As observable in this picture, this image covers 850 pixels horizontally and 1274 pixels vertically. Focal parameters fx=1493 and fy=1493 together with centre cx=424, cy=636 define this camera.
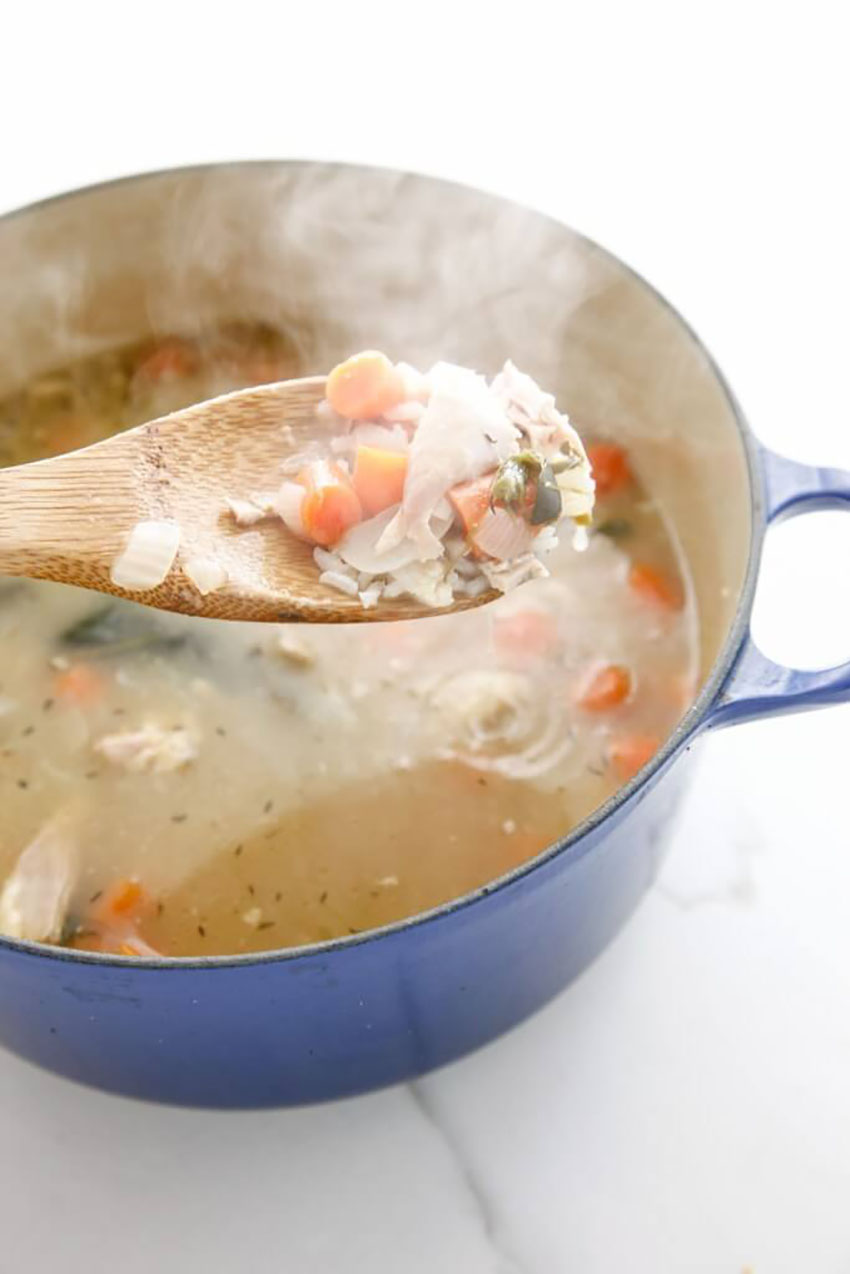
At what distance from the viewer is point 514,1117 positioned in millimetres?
1695

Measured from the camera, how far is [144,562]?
5.56 ft

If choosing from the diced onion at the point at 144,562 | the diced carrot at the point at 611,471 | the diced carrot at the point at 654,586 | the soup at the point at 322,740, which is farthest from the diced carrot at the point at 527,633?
the diced onion at the point at 144,562

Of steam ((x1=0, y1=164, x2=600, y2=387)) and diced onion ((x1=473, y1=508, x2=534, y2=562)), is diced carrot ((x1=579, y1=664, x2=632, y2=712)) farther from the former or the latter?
steam ((x1=0, y1=164, x2=600, y2=387))

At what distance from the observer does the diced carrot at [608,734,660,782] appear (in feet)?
6.33

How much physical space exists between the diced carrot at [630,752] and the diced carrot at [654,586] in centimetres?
25

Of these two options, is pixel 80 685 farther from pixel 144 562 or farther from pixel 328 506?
pixel 328 506

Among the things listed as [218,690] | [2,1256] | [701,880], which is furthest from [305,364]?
[2,1256]

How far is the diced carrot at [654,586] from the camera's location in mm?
2133

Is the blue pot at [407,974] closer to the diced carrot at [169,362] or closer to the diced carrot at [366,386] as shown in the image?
the diced carrot at [366,386]

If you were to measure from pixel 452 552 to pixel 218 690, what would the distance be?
1.61 ft

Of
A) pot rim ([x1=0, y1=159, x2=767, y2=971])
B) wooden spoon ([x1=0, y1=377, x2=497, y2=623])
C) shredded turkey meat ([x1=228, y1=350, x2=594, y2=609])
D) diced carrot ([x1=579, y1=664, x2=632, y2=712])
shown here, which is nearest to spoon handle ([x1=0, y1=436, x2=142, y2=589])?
wooden spoon ([x1=0, y1=377, x2=497, y2=623])

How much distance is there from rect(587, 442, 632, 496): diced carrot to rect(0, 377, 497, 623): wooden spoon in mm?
549

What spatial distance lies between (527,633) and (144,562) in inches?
23.7

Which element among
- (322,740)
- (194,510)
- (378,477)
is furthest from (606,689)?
(194,510)
